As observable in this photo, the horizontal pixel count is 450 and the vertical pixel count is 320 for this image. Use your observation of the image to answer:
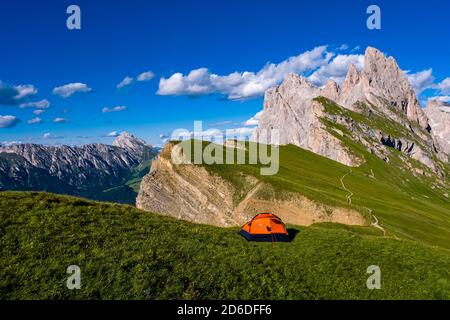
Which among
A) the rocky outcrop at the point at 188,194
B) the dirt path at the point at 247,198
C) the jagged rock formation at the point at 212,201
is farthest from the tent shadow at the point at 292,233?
the dirt path at the point at 247,198

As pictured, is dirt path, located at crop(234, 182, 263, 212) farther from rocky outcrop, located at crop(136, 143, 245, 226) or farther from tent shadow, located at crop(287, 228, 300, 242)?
tent shadow, located at crop(287, 228, 300, 242)

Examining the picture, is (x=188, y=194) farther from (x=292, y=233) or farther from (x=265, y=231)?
(x=265, y=231)

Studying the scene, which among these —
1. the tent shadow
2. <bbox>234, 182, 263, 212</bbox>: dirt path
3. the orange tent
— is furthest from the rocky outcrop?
the orange tent

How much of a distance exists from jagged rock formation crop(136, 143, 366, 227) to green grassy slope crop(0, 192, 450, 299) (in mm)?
47420

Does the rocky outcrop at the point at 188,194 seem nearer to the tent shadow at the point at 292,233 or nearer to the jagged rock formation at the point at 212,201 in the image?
the jagged rock formation at the point at 212,201

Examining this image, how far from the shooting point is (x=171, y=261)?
26359 millimetres

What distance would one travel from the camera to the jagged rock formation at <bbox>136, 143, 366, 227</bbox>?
83188 mm

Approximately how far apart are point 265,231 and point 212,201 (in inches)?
2567

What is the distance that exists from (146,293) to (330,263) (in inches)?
641

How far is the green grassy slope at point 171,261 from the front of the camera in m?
22.8

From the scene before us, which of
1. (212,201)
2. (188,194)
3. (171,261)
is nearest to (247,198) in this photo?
(212,201)

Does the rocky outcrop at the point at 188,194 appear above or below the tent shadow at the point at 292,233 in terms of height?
above

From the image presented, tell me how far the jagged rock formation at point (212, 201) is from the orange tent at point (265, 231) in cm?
4799
